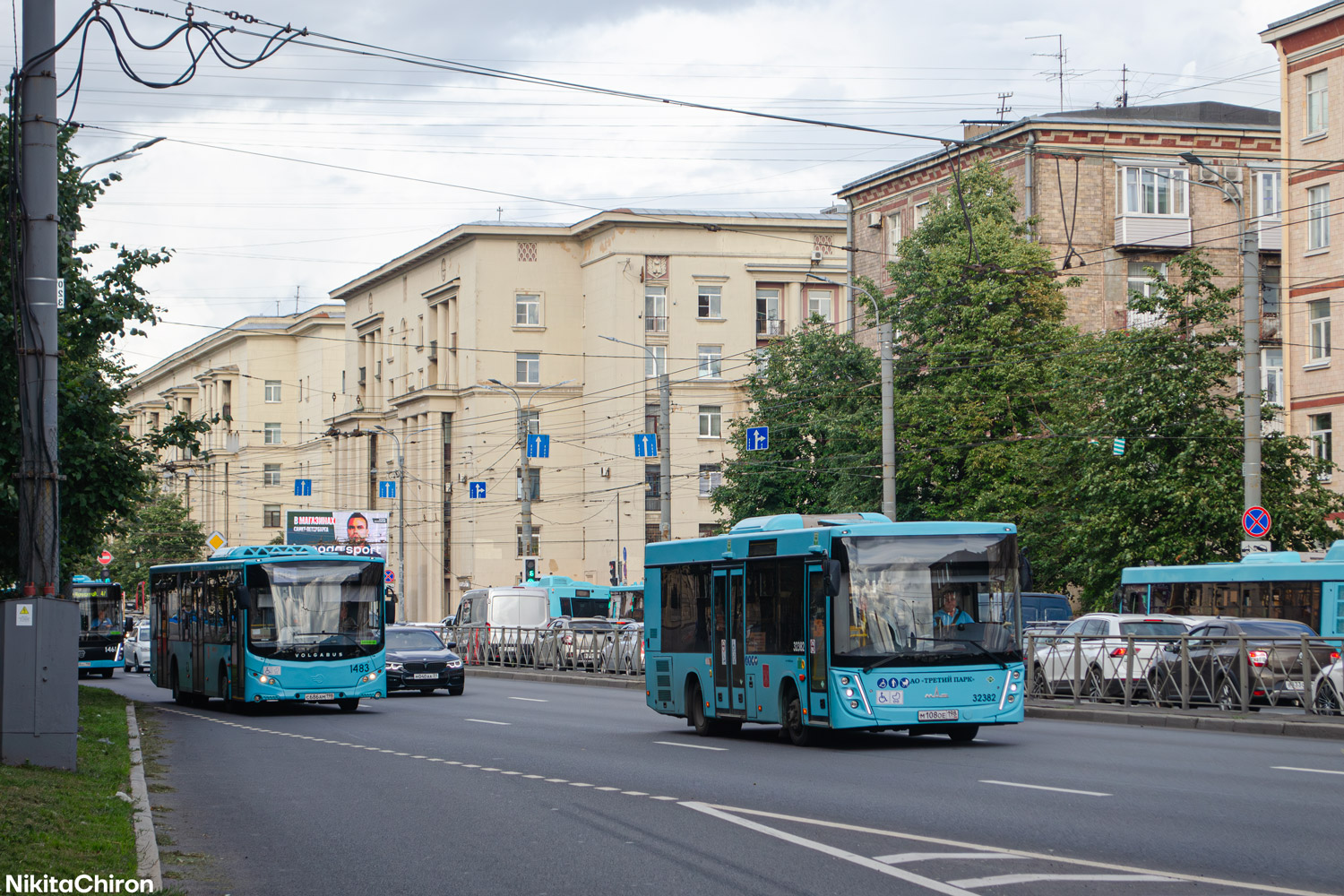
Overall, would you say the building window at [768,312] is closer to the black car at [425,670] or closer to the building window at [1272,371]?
the building window at [1272,371]

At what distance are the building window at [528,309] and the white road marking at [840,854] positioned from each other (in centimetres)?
7200

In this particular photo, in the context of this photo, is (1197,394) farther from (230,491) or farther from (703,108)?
(230,491)

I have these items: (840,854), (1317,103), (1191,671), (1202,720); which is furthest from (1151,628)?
(1317,103)

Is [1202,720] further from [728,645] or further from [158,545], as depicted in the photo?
[158,545]

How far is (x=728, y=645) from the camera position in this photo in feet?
72.0

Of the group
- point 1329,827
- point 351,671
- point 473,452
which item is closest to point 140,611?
point 473,452

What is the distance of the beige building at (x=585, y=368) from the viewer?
8119 centimetres

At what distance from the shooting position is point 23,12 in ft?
50.8

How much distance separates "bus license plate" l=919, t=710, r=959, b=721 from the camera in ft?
63.2

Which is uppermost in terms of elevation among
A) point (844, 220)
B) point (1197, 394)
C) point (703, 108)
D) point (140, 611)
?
point (844, 220)

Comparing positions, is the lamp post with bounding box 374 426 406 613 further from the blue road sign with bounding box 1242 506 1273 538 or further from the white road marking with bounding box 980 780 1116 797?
the white road marking with bounding box 980 780 1116 797

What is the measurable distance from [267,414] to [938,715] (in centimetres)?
10548

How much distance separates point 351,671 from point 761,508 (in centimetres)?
3171

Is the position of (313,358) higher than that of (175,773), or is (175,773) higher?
(313,358)
